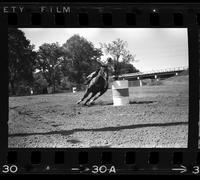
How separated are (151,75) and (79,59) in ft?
3.98

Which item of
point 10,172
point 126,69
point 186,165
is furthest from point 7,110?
point 186,165

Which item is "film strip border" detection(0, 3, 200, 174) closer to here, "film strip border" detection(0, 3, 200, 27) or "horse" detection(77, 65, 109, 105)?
"film strip border" detection(0, 3, 200, 27)

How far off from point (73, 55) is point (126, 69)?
2.95 ft

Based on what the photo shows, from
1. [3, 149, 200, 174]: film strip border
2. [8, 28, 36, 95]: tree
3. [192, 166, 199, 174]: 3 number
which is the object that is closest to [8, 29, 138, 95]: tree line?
[8, 28, 36, 95]: tree

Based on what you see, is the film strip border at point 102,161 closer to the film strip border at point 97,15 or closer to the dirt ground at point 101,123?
the dirt ground at point 101,123

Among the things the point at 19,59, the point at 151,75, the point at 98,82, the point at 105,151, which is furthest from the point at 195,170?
the point at 19,59

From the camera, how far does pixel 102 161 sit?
27.0ft

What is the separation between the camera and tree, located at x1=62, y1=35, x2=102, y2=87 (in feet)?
26.7

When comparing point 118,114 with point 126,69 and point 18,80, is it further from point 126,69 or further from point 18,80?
point 18,80

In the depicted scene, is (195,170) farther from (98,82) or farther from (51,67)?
(51,67)

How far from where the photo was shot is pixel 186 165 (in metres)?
8.30

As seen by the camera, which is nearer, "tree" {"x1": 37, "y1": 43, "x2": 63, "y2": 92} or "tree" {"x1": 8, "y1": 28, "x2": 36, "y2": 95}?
"tree" {"x1": 8, "y1": 28, "x2": 36, "y2": 95}

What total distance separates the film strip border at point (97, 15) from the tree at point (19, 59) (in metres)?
0.22

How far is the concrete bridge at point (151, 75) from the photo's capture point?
8.17m
